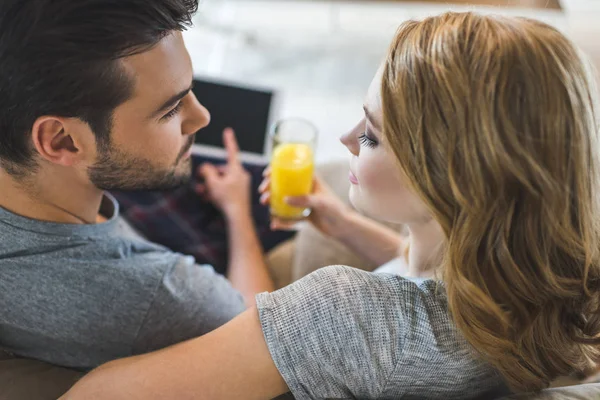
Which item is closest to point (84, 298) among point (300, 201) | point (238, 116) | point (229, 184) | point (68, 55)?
point (68, 55)

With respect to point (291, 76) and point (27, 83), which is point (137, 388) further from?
point (291, 76)

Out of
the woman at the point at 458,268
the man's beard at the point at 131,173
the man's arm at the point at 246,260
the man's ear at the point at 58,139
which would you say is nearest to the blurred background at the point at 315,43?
the man's arm at the point at 246,260

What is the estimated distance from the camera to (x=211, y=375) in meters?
0.89

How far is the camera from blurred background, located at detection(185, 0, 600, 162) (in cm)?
261

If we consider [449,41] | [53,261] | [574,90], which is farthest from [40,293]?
[574,90]

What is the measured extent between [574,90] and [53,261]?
0.82 m

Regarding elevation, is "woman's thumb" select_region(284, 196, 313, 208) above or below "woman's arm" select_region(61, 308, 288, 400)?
below

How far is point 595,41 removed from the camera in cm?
277

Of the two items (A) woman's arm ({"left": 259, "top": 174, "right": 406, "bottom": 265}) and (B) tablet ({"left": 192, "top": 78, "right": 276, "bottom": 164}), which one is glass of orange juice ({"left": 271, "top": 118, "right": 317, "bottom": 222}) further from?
(B) tablet ({"left": 192, "top": 78, "right": 276, "bottom": 164})

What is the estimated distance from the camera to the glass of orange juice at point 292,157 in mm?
1491

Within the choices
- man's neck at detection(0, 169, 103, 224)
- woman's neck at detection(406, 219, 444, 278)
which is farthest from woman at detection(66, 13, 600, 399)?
man's neck at detection(0, 169, 103, 224)

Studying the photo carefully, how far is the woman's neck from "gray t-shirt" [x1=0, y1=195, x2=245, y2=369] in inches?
15.3

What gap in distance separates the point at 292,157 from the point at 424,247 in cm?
49

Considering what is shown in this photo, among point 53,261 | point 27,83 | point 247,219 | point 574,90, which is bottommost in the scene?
point 247,219
